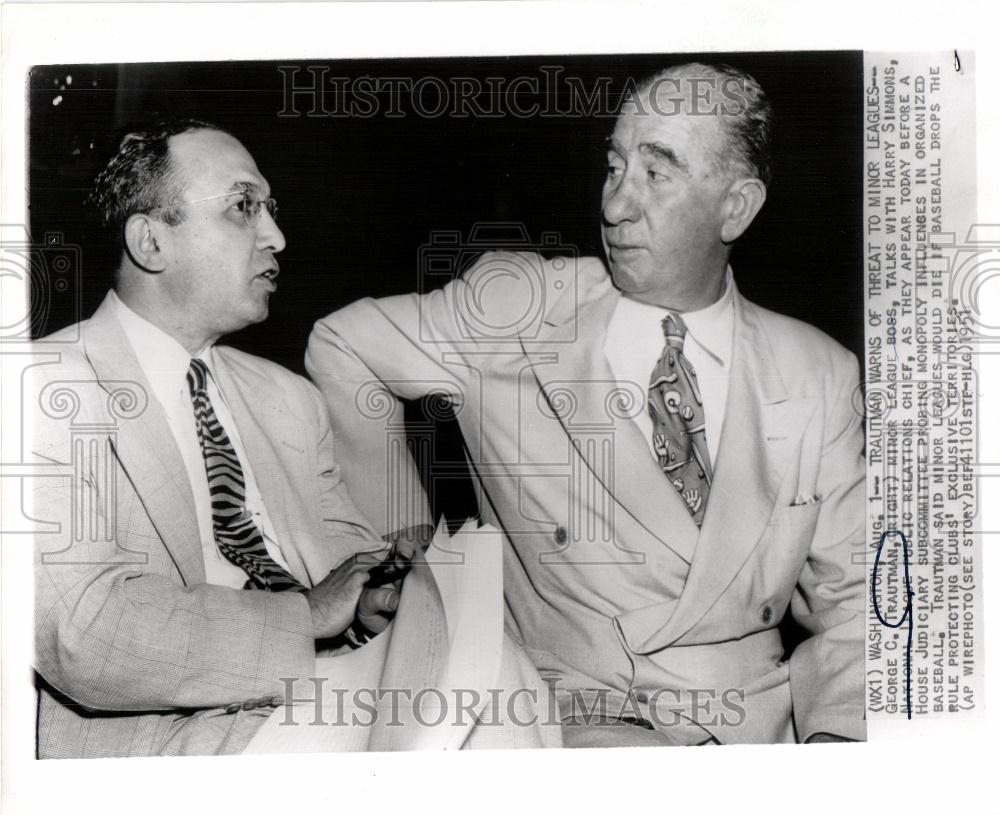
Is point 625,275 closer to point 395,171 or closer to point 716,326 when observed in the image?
point 716,326

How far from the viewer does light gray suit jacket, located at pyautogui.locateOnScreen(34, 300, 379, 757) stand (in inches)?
73.4

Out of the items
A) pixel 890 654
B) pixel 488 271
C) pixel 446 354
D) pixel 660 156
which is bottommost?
pixel 890 654

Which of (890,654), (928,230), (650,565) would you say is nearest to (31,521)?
(650,565)

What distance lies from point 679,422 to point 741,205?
1.38 ft

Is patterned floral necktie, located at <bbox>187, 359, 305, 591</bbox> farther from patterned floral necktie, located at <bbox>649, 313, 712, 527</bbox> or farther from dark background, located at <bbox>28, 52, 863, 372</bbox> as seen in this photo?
patterned floral necktie, located at <bbox>649, 313, 712, 527</bbox>

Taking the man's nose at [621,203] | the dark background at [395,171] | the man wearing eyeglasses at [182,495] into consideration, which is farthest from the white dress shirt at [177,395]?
the man's nose at [621,203]

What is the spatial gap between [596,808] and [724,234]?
1075 mm

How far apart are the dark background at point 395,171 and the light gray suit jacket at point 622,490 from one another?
0.08 m

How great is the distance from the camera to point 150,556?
188cm

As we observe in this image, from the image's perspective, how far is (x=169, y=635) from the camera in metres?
1.86

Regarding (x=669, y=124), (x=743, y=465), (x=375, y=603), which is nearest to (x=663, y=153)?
(x=669, y=124)

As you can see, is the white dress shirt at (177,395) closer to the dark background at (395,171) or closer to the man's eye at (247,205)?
the dark background at (395,171)

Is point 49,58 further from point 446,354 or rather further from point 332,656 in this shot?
point 332,656

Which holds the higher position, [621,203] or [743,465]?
[621,203]
